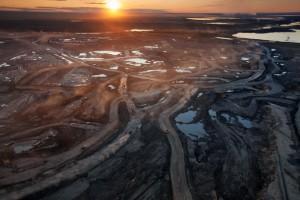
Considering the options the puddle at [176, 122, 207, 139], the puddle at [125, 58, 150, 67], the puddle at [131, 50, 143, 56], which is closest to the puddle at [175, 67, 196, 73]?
the puddle at [125, 58, 150, 67]

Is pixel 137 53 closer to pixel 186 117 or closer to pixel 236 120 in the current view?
pixel 186 117

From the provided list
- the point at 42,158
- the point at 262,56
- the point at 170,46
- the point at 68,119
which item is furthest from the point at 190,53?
the point at 42,158

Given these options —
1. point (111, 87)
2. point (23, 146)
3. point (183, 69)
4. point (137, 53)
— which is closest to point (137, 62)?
point (183, 69)

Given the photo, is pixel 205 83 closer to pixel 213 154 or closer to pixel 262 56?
pixel 213 154

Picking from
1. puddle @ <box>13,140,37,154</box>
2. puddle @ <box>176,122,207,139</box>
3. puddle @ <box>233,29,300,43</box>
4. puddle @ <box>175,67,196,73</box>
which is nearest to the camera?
puddle @ <box>13,140,37,154</box>

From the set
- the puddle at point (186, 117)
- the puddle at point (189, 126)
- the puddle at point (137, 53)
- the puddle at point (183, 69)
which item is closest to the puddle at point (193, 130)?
the puddle at point (189, 126)

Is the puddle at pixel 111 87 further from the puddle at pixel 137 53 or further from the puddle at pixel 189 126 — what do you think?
the puddle at pixel 137 53

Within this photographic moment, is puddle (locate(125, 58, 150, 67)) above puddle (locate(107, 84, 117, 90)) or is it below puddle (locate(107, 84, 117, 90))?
above

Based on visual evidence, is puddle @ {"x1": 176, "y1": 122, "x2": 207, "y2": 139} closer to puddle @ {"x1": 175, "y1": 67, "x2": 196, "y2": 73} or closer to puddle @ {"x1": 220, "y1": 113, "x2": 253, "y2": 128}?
puddle @ {"x1": 220, "y1": 113, "x2": 253, "y2": 128}
